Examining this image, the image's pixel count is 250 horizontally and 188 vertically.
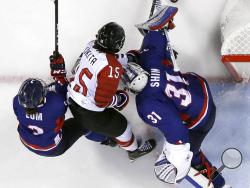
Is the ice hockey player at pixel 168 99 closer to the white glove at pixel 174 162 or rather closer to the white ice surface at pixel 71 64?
the white glove at pixel 174 162

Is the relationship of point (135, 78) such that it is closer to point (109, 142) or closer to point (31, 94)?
point (31, 94)

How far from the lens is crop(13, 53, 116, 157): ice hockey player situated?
1987 millimetres

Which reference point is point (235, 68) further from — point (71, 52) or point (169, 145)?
point (71, 52)

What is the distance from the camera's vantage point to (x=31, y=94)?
1.96 metres

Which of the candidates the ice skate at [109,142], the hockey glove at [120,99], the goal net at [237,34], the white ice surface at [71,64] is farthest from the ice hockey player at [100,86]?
the goal net at [237,34]

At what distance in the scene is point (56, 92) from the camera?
7.30 feet

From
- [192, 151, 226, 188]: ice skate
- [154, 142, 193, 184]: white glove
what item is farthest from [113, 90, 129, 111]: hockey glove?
[192, 151, 226, 188]: ice skate

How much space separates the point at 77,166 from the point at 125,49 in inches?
32.3

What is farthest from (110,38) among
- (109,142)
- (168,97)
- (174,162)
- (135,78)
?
(109,142)

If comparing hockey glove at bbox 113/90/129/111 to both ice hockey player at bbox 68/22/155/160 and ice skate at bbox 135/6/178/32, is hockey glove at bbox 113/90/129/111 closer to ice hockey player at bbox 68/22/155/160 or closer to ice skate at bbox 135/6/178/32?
ice hockey player at bbox 68/22/155/160

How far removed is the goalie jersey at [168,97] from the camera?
2021 mm

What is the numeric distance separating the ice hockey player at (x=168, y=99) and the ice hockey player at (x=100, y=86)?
0.32ft

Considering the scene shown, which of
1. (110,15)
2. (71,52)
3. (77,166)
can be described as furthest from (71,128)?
(110,15)

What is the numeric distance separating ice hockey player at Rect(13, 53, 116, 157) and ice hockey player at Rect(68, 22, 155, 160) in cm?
10
